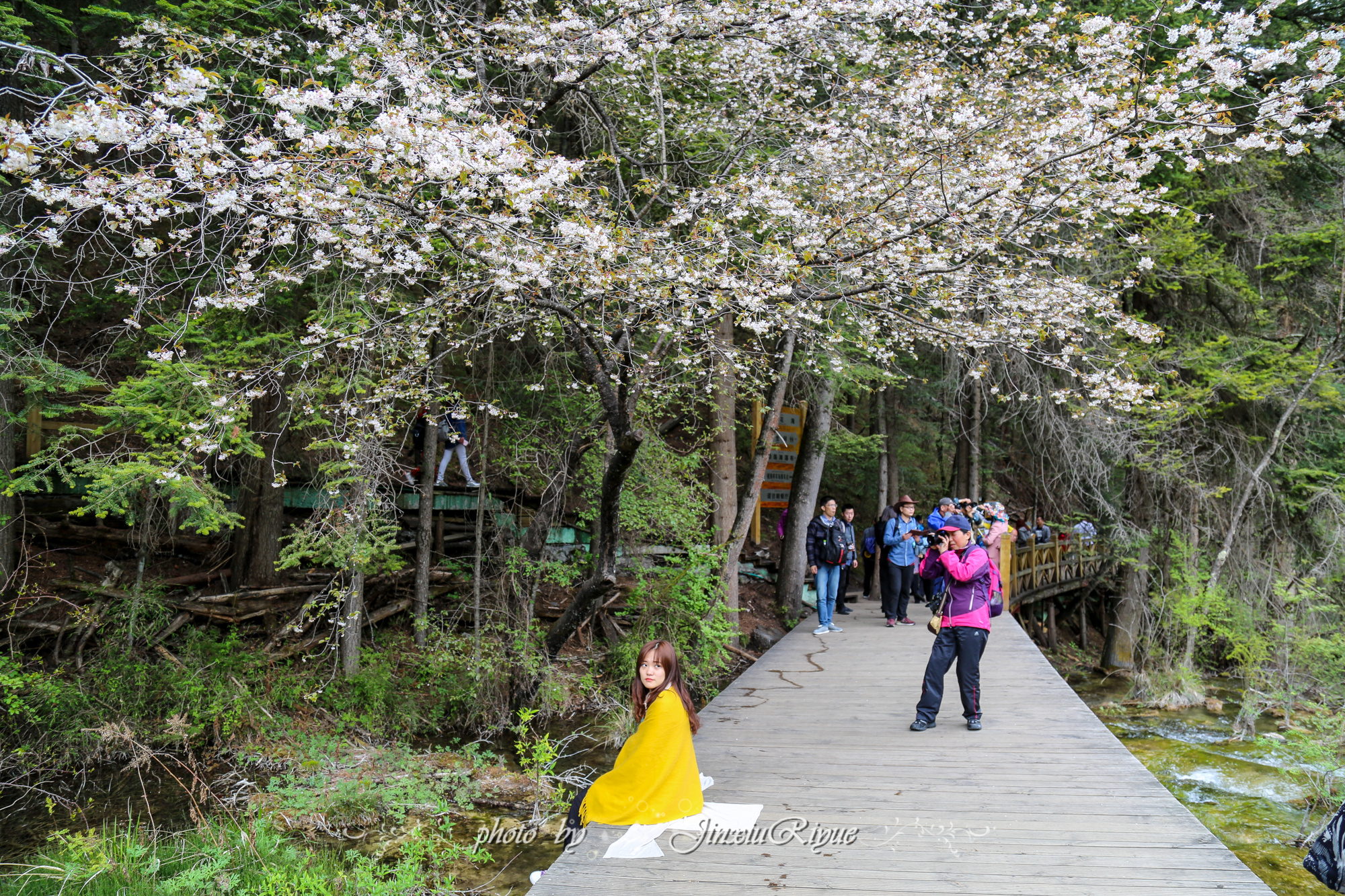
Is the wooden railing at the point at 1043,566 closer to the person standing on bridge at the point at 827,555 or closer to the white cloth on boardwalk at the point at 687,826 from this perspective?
the person standing on bridge at the point at 827,555

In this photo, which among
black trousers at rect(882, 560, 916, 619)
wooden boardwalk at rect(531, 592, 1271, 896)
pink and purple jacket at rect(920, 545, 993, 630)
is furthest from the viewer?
black trousers at rect(882, 560, 916, 619)

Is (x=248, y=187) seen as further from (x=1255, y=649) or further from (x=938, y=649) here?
(x=1255, y=649)

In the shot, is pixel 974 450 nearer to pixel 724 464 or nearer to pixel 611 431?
pixel 724 464

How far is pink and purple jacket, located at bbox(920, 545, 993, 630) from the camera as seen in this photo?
6355 mm

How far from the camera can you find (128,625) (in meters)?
9.68

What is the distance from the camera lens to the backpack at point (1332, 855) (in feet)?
9.34

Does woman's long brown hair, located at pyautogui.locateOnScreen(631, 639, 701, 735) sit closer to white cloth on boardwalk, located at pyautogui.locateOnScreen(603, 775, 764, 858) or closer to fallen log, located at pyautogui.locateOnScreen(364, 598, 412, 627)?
white cloth on boardwalk, located at pyautogui.locateOnScreen(603, 775, 764, 858)

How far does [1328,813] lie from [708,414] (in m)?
9.37

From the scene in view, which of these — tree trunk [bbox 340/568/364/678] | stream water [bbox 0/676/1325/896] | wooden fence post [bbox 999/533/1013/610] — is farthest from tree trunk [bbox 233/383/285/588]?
wooden fence post [bbox 999/533/1013/610]

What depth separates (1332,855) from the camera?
2893 mm

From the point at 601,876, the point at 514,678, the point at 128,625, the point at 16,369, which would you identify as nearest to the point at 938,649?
the point at 601,876

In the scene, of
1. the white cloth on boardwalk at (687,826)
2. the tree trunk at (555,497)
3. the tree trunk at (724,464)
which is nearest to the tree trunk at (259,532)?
the tree trunk at (555,497)

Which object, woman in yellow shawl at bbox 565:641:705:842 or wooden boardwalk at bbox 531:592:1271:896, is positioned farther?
woman in yellow shawl at bbox 565:641:705:842

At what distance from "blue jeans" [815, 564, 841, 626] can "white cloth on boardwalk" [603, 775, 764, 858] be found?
6060 millimetres
